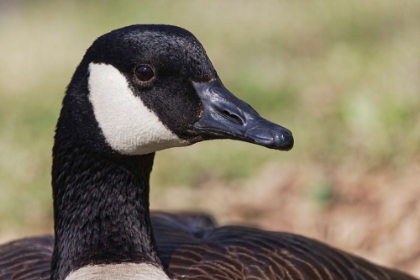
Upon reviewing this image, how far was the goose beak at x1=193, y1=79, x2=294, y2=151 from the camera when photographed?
108 inches

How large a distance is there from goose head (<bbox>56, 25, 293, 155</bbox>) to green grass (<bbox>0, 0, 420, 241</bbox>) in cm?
273

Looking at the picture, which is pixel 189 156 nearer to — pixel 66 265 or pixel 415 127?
pixel 415 127

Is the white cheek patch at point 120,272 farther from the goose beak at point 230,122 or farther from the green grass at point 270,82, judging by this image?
the green grass at point 270,82

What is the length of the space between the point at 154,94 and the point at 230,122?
0.34 m

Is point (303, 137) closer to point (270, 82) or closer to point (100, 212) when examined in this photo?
point (270, 82)

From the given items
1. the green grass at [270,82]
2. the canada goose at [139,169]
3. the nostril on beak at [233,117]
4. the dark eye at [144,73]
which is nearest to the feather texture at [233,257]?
the canada goose at [139,169]

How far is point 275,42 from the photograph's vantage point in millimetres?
8281

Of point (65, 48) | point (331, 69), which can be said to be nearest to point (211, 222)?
point (331, 69)

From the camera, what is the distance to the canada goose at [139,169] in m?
2.94

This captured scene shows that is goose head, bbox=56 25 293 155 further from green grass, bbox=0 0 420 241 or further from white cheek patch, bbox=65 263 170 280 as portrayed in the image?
green grass, bbox=0 0 420 241

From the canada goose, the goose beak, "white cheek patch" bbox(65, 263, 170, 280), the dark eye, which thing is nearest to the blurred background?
the canada goose

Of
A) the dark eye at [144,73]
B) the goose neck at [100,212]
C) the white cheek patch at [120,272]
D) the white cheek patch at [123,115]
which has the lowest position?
the white cheek patch at [120,272]

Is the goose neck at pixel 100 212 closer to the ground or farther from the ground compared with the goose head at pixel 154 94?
closer to the ground

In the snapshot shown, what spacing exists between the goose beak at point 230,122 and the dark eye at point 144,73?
178mm
